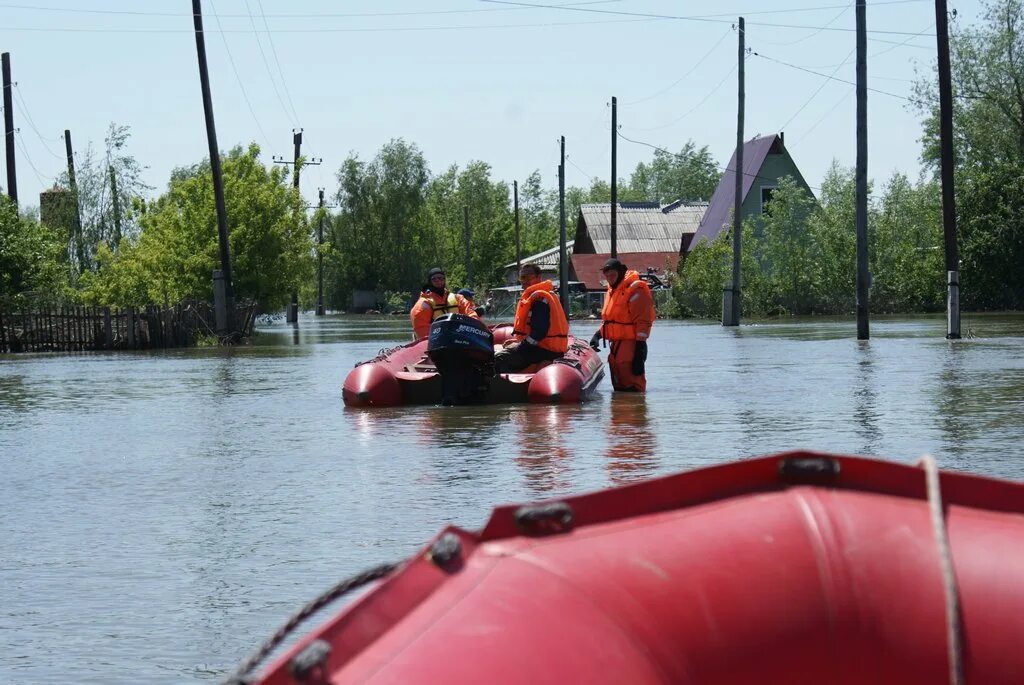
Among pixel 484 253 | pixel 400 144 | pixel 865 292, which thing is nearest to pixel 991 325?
pixel 865 292

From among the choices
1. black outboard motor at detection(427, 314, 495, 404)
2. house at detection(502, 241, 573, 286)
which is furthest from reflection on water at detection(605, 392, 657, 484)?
house at detection(502, 241, 573, 286)

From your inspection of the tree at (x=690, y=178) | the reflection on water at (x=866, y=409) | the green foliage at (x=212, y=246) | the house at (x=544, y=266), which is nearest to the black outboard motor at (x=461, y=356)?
the reflection on water at (x=866, y=409)

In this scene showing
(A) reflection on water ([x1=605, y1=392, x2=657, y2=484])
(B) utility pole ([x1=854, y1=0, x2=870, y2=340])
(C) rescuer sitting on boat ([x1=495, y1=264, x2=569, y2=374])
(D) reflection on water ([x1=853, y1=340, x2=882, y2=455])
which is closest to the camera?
(A) reflection on water ([x1=605, y1=392, x2=657, y2=484])

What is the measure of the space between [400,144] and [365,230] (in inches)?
260

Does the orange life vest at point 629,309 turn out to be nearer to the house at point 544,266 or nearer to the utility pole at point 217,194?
the utility pole at point 217,194

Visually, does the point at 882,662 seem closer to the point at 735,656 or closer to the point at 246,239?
the point at 735,656

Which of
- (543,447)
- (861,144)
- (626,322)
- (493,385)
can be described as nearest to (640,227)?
(861,144)

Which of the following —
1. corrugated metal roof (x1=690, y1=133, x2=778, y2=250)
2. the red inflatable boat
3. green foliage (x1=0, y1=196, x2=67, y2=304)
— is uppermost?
corrugated metal roof (x1=690, y1=133, x2=778, y2=250)

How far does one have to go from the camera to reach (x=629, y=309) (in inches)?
776

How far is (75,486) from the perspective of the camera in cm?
1220

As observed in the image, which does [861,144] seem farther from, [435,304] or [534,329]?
[534,329]

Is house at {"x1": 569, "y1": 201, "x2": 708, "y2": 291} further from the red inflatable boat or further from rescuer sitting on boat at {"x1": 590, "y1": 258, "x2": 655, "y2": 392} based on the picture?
the red inflatable boat

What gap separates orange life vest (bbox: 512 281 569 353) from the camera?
19.3 m

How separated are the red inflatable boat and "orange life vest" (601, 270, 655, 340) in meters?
0.61
